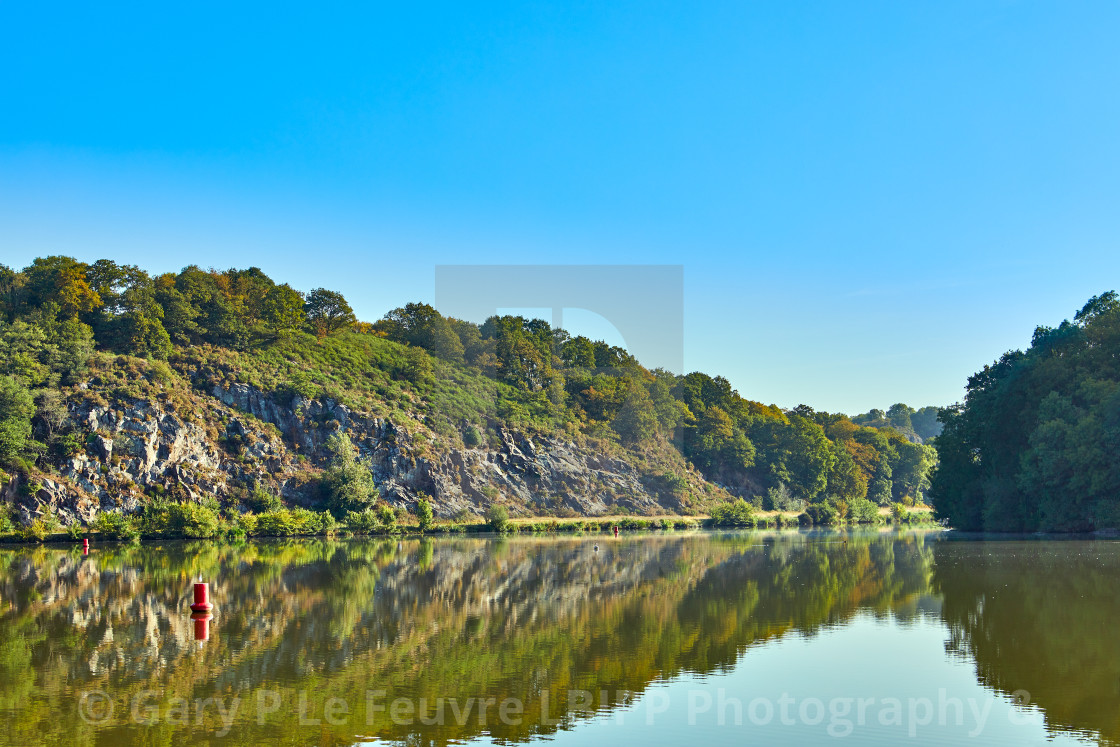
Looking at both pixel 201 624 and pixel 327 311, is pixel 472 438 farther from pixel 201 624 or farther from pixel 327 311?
pixel 201 624

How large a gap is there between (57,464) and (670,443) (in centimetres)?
7502

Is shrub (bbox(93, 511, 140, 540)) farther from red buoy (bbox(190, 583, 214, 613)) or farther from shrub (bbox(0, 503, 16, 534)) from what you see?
red buoy (bbox(190, 583, 214, 613))

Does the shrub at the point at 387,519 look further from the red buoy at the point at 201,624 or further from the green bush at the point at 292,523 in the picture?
the red buoy at the point at 201,624

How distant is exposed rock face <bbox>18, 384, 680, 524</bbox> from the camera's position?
2207 inches

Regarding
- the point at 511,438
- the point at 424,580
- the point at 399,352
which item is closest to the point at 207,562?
the point at 424,580

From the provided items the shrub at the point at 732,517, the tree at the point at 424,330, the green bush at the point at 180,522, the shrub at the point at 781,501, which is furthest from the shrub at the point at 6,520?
the shrub at the point at 781,501

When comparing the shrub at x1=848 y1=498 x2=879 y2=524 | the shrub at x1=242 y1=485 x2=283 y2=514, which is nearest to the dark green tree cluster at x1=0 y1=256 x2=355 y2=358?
the shrub at x1=242 y1=485 x2=283 y2=514

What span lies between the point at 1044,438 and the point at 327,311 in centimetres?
7551

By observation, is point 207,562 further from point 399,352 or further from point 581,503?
point 399,352

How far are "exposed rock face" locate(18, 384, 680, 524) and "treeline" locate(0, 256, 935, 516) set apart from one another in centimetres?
345

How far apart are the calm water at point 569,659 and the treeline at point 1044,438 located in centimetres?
2254

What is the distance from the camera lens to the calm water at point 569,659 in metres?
10.6

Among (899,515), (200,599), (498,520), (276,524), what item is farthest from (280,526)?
(899,515)

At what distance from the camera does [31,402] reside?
178 ft
